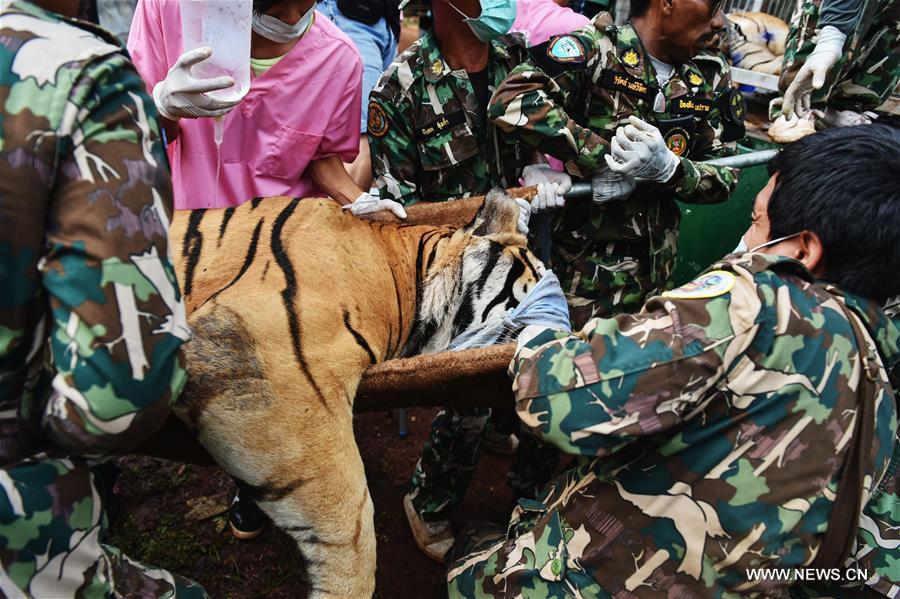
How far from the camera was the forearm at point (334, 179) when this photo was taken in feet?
8.91

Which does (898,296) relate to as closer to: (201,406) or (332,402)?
(332,402)

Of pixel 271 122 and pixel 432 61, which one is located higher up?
pixel 432 61

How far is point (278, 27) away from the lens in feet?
7.84

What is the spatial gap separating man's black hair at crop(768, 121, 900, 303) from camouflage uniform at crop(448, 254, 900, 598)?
7 centimetres

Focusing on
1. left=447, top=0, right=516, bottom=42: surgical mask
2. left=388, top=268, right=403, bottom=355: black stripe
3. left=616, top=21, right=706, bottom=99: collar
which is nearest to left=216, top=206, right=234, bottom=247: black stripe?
left=388, top=268, right=403, bottom=355: black stripe

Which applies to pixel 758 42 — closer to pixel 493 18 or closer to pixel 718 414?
pixel 493 18

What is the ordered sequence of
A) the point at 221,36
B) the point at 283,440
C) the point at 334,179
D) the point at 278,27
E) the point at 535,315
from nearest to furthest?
the point at 283,440
the point at 535,315
the point at 221,36
the point at 278,27
the point at 334,179

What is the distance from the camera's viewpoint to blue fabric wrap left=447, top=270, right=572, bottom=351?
6.25 ft

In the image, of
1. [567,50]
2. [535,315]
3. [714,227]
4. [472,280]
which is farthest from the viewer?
[714,227]

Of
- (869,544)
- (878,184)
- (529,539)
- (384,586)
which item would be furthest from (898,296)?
(384,586)

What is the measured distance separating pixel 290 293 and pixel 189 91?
768mm

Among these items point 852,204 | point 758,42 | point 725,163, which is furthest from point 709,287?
point 758,42

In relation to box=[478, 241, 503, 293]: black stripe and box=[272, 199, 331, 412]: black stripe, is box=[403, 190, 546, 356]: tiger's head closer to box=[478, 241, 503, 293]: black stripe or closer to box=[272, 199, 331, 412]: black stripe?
box=[478, 241, 503, 293]: black stripe

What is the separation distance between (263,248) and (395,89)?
118 centimetres
